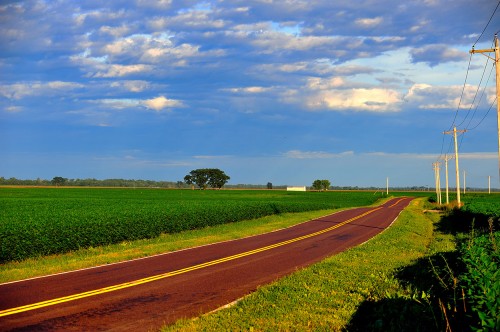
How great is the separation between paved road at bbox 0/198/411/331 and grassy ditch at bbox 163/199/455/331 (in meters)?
0.86

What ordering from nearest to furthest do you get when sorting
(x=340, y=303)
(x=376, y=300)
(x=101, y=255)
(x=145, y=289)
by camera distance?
(x=340, y=303)
(x=376, y=300)
(x=145, y=289)
(x=101, y=255)

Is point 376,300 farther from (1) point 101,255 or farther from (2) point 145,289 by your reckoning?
(1) point 101,255

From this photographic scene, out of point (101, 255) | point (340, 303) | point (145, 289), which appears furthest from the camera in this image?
point (101, 255)

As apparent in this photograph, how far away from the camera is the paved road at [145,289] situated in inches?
369

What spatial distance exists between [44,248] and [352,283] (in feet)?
41.8

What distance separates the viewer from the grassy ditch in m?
8.77

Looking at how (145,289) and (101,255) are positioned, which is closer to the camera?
(145,289)

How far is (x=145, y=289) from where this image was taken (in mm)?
12180

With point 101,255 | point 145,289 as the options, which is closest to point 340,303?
point 145,289

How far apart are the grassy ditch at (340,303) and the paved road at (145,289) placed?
86cm

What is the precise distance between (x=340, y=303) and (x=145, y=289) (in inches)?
193

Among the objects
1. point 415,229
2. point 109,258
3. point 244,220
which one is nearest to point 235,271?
point 109,258

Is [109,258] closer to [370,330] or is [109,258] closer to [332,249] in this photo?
[332,249]

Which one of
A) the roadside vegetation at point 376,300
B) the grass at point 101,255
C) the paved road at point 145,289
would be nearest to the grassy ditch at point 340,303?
the roadside vegetation at point 376,300
